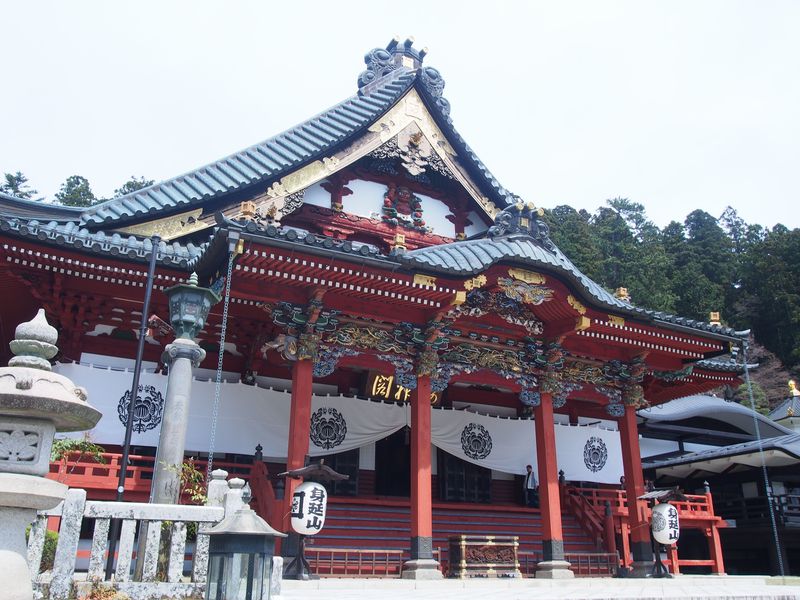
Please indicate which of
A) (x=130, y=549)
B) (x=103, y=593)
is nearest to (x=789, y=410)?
(x=130, y=549)

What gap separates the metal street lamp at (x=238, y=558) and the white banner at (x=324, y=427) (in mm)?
6820

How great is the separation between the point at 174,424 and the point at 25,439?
4.08m

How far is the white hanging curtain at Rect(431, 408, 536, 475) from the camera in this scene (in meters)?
15.1

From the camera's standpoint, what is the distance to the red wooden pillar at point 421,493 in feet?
35.9

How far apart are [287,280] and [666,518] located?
340 inches

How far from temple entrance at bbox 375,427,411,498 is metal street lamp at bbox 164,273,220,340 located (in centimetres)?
707

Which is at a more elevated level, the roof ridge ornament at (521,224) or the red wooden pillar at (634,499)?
the roof ridge ornament at (521,224)

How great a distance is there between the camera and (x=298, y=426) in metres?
10.8

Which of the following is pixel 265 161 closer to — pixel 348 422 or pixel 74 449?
pixel 348 422

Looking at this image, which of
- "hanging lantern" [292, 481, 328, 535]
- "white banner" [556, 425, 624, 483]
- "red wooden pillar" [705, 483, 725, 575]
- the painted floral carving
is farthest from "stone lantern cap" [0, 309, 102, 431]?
"red wooden pillar" [705, 483, 725, 575]

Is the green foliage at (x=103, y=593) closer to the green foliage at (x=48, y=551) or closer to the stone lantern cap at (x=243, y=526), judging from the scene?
the green foliage at (x=48, y=551)

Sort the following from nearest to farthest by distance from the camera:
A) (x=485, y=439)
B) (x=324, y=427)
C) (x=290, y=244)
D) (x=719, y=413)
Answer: (x=290, y=244), (x=324, y=427), (x=485, y=439), (x=719, y=413)

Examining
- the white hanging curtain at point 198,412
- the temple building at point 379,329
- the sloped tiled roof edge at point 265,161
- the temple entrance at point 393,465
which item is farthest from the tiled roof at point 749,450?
the sloped tiled roof edge at point 265,161

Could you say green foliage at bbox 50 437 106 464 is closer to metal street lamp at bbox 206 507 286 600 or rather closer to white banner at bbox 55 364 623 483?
white banner at bbox 55 364 623 483
